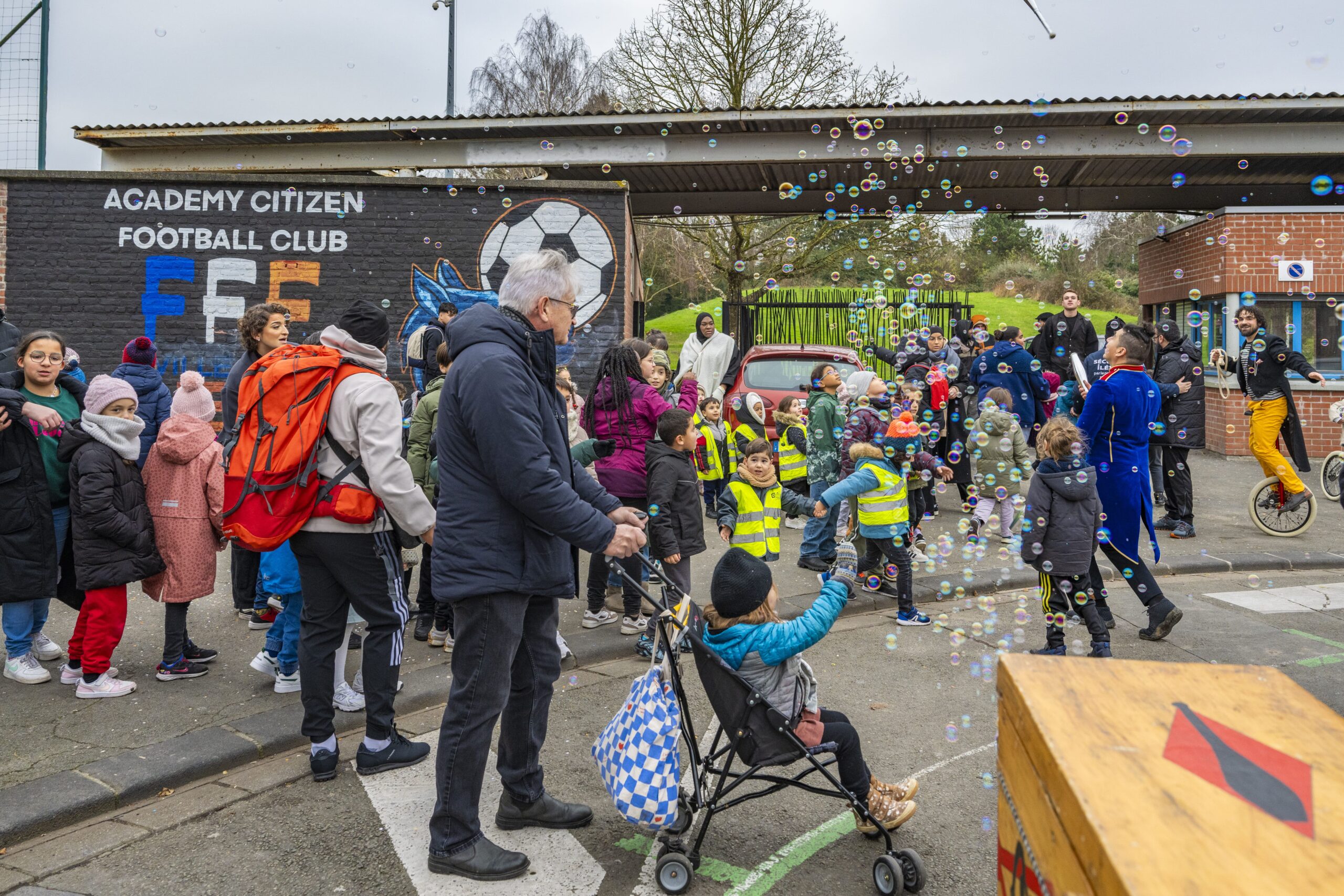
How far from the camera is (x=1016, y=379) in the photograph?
9.77 m

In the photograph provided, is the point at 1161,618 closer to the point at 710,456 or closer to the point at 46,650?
the point at 710,456

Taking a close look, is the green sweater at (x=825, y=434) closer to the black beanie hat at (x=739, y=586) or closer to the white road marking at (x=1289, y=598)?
the white road marking at (x=1289, y=598)

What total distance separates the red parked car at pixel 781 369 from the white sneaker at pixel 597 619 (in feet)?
16.4

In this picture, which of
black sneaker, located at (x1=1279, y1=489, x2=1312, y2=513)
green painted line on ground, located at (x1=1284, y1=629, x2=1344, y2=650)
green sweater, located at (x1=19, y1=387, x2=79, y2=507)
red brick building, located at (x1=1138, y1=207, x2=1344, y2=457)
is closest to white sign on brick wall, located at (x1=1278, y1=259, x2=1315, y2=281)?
red brick building, located at (x1=1138, y1=207, x2=1344, y2=457)

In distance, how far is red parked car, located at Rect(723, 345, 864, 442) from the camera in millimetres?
11352

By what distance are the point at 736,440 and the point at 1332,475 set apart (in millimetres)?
6225

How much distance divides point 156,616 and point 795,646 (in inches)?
195

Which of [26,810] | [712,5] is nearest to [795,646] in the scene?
[26,810]

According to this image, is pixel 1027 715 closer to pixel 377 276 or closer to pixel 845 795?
pixel 845 795

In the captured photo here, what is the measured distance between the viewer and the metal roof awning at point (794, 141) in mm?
13148

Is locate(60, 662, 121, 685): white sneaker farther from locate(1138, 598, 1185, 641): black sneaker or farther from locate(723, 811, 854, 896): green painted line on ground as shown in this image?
locate(1138, 598, 1185, 641): black sneaker

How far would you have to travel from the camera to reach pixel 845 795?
3.31 metres

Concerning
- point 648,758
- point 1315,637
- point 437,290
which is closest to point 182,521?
point 648,758

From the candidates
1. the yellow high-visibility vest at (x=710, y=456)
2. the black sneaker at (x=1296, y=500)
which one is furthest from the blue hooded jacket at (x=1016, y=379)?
the yellow high-visibility vest at (x=710, y=456)
